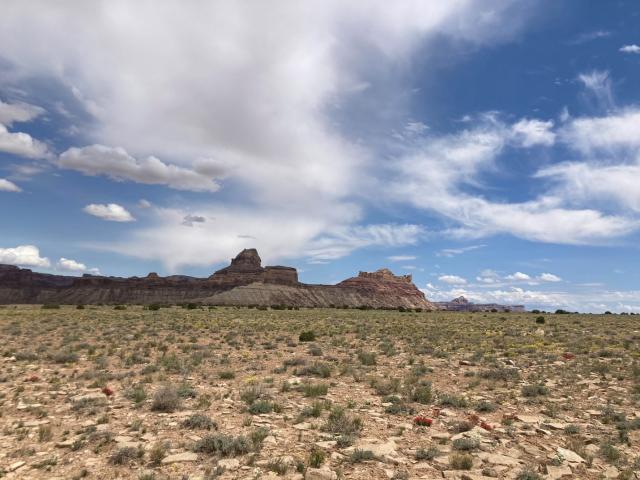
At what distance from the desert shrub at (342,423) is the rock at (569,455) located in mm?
4499

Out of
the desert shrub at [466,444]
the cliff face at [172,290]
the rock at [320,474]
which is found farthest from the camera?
the cliff face at [172,290]

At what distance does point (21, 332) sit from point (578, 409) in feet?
103

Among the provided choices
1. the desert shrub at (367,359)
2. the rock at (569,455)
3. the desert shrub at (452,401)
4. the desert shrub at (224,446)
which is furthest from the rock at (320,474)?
the desert shrub at (367,359)

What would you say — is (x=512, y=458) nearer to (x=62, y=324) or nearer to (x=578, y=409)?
(x=578, y=409)

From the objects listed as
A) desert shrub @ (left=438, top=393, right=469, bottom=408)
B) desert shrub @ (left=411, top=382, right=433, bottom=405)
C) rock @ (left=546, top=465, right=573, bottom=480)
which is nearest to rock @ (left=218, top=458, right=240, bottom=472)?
rock @ (left=546, top=465, right=573, bottom=480)

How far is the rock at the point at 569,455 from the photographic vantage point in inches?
351

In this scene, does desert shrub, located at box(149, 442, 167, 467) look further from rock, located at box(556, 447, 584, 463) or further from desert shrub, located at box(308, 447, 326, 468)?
rock, located at box(556, 447, 584, 463)

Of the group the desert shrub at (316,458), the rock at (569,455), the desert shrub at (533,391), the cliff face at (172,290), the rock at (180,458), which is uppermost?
the cliff face at (172,290)

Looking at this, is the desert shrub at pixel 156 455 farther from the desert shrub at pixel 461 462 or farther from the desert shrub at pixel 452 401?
the desert shrub at pixel 452 401

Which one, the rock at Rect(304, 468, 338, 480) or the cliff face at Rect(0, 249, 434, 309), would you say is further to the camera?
the cliff face at Rect(0, 249, 434, 309)

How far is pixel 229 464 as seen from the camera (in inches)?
328

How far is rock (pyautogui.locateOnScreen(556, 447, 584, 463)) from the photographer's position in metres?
8.92

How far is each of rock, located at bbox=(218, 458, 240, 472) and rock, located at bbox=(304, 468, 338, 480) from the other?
146 centimetres

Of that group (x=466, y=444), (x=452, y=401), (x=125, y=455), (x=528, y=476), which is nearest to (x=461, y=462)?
(x=466, y=444)
